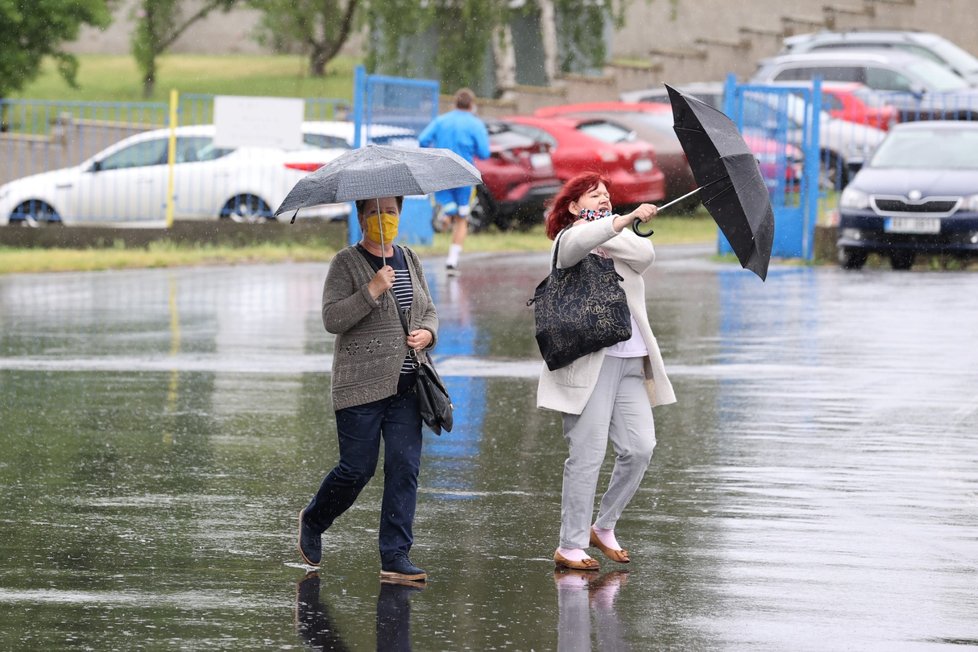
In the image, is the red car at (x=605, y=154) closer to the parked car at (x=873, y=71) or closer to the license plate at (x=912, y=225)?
the license plate at (x=912, y=225)

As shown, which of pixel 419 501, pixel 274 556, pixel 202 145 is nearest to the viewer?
pixel 274 556

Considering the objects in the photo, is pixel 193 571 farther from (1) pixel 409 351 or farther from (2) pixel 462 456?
(2) pixel 462 456

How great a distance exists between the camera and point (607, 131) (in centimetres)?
2662

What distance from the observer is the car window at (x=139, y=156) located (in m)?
23.7

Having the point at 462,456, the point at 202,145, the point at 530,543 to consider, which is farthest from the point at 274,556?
the point at 202,145

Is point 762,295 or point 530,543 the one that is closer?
point 530,543

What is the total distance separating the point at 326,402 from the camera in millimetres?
11383

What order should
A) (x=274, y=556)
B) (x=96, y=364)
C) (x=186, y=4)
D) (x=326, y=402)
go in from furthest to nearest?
(x=186, y=4)
(x=96, y=364)
(x=326, y=402)
(x=274, y=556)

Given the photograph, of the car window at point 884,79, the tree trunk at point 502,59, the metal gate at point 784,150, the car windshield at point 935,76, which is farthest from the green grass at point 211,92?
the car windshield at point 935,76

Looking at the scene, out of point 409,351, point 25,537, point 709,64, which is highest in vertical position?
point 709,64

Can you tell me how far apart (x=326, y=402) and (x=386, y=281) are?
4740 millimetres

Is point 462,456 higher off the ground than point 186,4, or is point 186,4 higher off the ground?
point 186,4

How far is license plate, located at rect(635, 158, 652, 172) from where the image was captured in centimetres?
2594

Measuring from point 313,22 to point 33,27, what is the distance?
1492 centimetres
